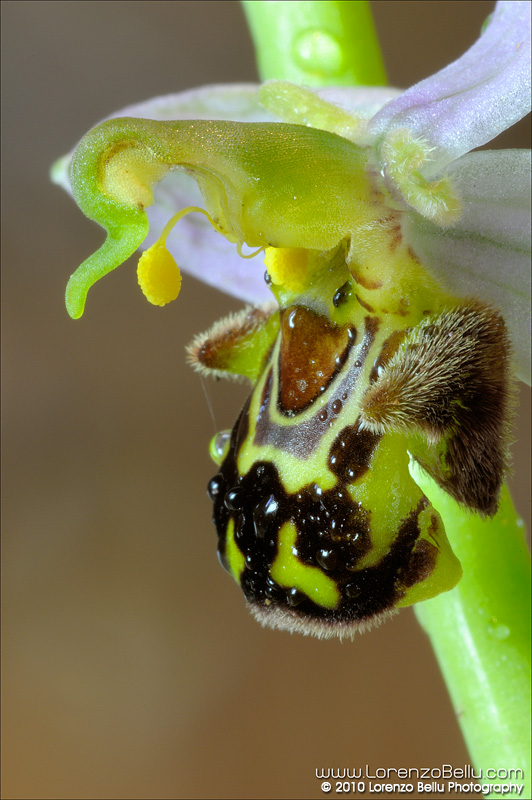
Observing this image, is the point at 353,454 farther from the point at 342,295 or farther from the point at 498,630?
the point at 498,630

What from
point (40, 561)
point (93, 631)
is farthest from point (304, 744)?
point (40, 561)

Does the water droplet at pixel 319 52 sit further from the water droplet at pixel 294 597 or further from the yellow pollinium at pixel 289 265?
the water droplet at pixel 294 597

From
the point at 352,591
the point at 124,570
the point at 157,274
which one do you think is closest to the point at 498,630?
the point at 352,591

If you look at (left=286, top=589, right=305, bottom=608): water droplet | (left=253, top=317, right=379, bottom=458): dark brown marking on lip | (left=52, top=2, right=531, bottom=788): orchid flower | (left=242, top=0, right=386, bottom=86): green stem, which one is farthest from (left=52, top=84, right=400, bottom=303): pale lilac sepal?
(left=286, top=589, right=305, bottom=608): water droplet

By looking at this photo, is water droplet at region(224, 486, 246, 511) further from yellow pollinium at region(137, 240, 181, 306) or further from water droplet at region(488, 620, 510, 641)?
water droplet at region(488, 620, 510, 641)

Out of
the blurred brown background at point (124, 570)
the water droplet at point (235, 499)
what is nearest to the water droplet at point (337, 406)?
the water droplet at point (235, 499)
